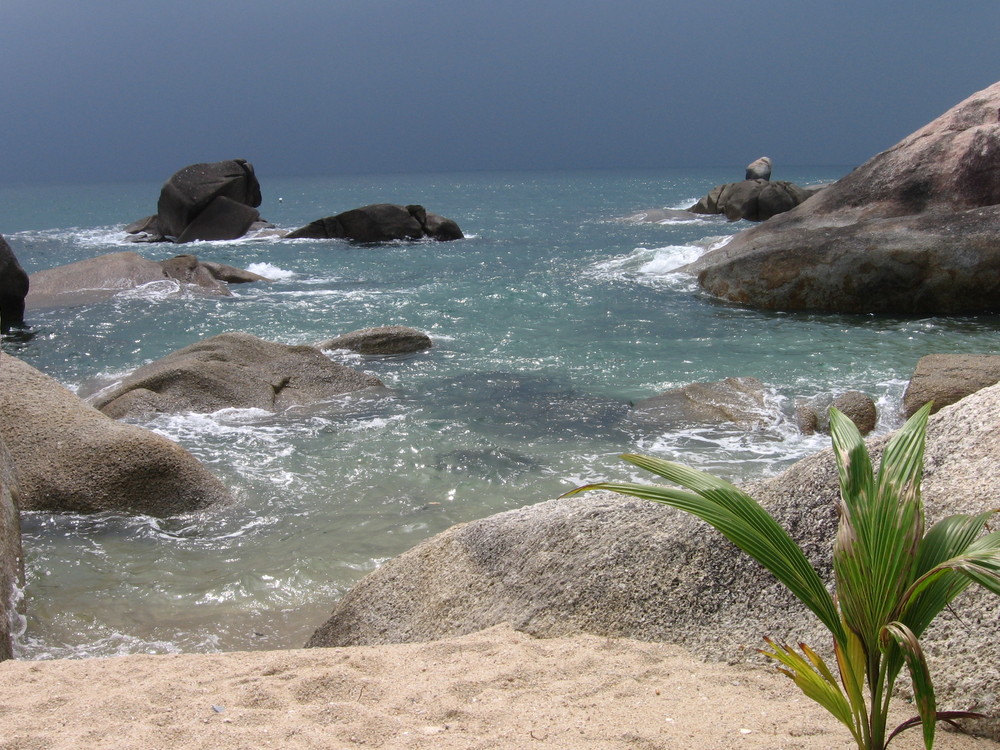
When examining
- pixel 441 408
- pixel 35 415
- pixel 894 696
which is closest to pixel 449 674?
pixel 894 696

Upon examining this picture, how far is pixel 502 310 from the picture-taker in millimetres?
14672

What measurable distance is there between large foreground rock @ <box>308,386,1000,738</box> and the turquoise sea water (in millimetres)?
1272

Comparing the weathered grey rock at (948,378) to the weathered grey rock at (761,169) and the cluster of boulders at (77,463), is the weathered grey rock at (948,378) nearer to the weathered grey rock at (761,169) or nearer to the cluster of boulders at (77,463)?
the cluster of boulders at (77,463)

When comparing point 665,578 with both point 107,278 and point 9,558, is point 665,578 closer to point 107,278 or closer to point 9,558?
point 9,558

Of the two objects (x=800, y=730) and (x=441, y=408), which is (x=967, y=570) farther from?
(x=441, y=408)

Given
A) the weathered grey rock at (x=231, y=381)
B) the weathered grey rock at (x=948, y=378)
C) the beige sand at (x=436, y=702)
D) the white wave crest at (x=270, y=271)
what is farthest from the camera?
the white wave crest at (x=270, y=271)

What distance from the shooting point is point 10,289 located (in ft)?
44.9

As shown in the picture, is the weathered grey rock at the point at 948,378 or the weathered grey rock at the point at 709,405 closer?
the weathered grey rock at the point at 948,378

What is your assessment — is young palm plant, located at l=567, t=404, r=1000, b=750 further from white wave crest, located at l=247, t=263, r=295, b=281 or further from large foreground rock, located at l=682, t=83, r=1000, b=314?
white wave crest, located at l=247, t=263, r=295, b=281

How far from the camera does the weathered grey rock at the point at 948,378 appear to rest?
296 inches

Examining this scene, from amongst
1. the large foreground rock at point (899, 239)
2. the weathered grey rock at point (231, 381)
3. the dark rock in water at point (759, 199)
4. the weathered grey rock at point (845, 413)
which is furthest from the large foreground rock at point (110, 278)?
the dark rock in water at point (759, 199)

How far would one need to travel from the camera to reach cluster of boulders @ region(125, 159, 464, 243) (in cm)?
2636

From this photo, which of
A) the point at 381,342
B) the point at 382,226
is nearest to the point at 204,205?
the point at 382,226

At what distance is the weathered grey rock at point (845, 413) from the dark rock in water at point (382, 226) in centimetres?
1981
